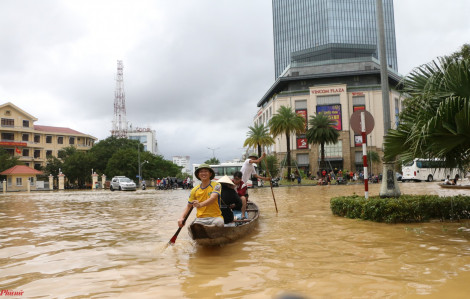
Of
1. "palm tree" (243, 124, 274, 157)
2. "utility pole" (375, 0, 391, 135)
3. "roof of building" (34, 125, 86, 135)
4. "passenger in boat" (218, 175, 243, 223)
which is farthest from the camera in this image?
"roof of building" (34, 125, 86, 135)

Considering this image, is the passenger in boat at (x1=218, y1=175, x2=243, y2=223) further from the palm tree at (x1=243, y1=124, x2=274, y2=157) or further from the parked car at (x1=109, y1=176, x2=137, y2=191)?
the palm tree at (x1=243, y1=124, x2=274, y2=157)

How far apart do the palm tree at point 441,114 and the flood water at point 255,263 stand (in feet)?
5.25

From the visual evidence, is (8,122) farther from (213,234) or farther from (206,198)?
(213,234)

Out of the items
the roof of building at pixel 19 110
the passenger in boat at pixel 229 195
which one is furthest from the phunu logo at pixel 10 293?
the roof of building at pixel 19 110

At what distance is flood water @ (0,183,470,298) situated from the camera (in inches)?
159

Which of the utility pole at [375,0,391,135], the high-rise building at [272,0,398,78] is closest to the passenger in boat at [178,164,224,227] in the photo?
the utility pole at [375,0,391,135]

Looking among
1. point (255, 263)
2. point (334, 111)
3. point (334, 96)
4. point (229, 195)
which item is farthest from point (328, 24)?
point (255, 263)

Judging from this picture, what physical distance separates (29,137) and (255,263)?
74.3 metres

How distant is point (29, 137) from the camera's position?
68188 millimetres

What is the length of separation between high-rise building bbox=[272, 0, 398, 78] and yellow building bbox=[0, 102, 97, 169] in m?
56.5

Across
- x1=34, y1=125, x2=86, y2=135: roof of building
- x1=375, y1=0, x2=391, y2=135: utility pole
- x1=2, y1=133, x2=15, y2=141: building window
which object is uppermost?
x1=34, y1=125, x2=86, y2=135: roof of building

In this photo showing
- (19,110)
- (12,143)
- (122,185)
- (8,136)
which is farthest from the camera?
(8,136)

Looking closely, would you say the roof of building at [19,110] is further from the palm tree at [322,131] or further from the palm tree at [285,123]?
the palm tree at [322,131]

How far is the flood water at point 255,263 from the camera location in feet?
13.3
